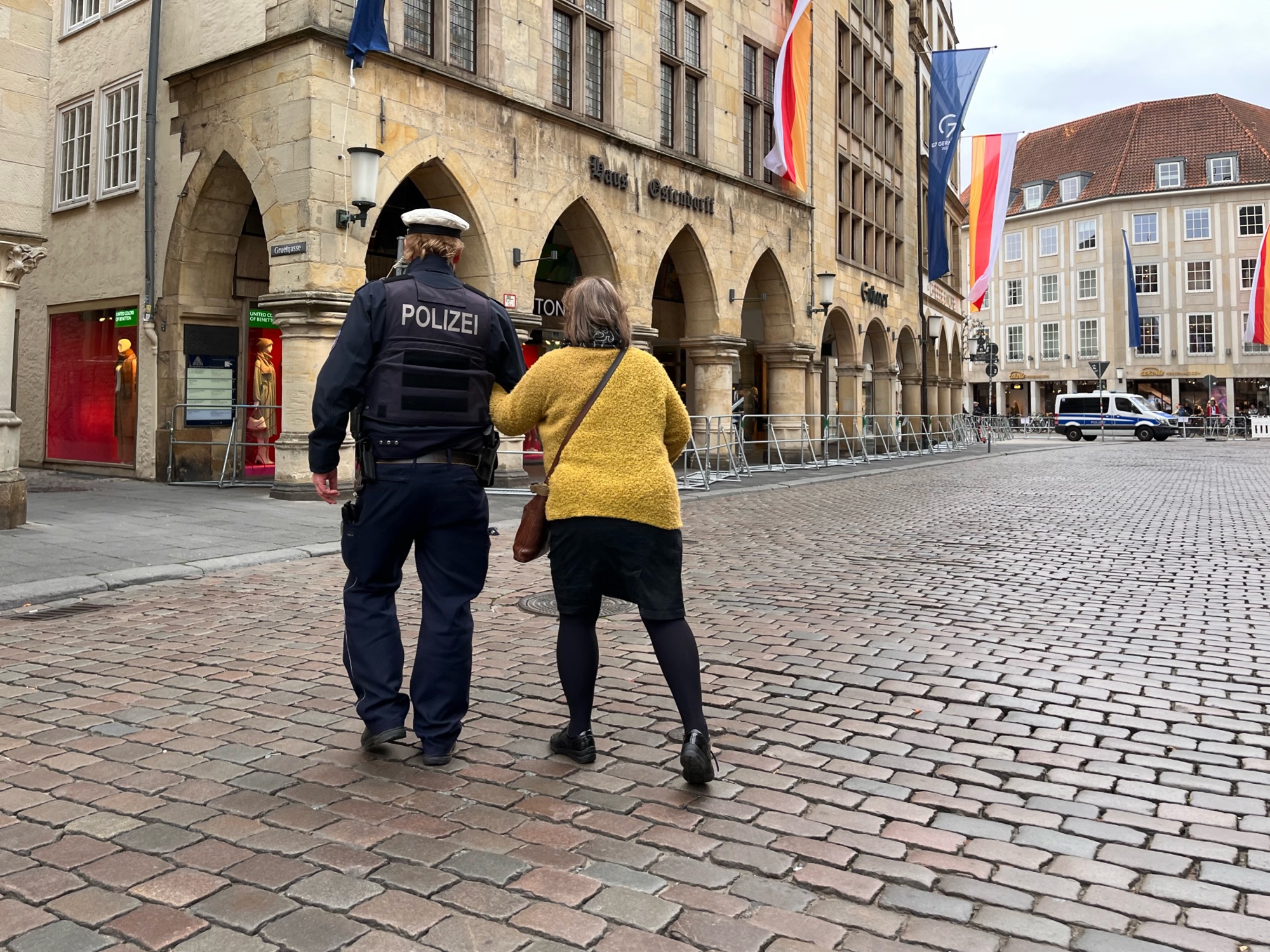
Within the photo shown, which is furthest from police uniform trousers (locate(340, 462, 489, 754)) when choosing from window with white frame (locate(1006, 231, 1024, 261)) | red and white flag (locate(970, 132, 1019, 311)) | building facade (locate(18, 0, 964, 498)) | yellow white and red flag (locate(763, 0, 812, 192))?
window with white frame (locate(1006, 231, 1024, 261))

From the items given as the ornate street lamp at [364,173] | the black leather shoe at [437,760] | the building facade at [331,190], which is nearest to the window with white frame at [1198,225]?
the building facade at [331,190]

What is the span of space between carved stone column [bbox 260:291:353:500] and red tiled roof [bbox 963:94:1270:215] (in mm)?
63234

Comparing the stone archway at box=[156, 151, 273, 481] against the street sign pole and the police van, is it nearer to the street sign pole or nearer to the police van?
the police van

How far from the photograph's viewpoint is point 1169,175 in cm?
6506

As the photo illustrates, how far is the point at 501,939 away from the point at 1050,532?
9.79 meters

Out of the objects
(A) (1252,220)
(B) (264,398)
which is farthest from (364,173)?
(A) (1252,220)

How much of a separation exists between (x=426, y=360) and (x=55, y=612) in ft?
14.2

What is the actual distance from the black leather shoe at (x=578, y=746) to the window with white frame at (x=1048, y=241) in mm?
72427

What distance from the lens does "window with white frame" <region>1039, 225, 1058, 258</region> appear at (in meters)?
69.3

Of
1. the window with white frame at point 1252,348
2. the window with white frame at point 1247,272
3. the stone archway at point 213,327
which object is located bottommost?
the stone archway at point 213,327

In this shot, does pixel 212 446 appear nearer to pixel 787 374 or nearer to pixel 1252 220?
→ pixel 787 374

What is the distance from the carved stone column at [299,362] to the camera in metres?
13.7

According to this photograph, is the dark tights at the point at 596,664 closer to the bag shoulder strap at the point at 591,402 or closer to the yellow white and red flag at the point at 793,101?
the bag shoulder strap at the point at 591,402

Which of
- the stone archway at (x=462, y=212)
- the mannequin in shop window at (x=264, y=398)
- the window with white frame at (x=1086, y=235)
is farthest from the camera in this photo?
the window with white frame at (x=1086, y=235)
